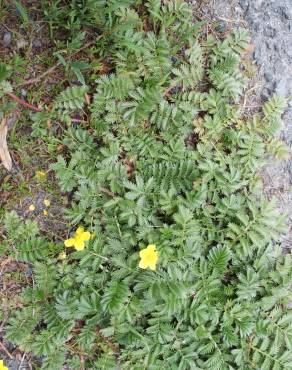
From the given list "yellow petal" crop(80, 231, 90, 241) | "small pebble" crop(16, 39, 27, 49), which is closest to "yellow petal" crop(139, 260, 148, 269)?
"yellow petal" crop(80, 231, 90, 241)

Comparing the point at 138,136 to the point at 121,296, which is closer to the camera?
the point at 121,296

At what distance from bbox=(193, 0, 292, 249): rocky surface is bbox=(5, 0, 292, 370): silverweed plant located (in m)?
0.14

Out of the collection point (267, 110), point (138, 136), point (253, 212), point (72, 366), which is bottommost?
point (72, 366)

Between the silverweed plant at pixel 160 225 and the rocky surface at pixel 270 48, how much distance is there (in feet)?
0.46

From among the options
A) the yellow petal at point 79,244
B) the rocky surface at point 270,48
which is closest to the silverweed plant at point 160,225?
the yellow petal at point 79,244

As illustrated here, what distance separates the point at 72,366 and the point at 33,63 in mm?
1993

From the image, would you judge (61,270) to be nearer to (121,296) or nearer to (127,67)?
(121,296)

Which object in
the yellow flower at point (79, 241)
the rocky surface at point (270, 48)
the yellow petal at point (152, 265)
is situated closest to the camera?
the yellow petal at point (152, 265)

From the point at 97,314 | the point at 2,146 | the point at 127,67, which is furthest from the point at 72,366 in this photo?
the point at 127,67

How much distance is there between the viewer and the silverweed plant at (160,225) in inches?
111

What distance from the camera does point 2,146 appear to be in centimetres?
303

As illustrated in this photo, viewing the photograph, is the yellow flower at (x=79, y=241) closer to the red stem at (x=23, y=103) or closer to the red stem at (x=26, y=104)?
the red stem at (x=26, y=104)

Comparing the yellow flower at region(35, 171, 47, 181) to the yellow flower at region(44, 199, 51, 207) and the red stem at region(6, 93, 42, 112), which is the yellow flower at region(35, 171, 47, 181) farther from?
the red stem at region(6, 93, 42, 112)

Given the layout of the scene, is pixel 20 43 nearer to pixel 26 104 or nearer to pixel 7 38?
pixel 7 38
